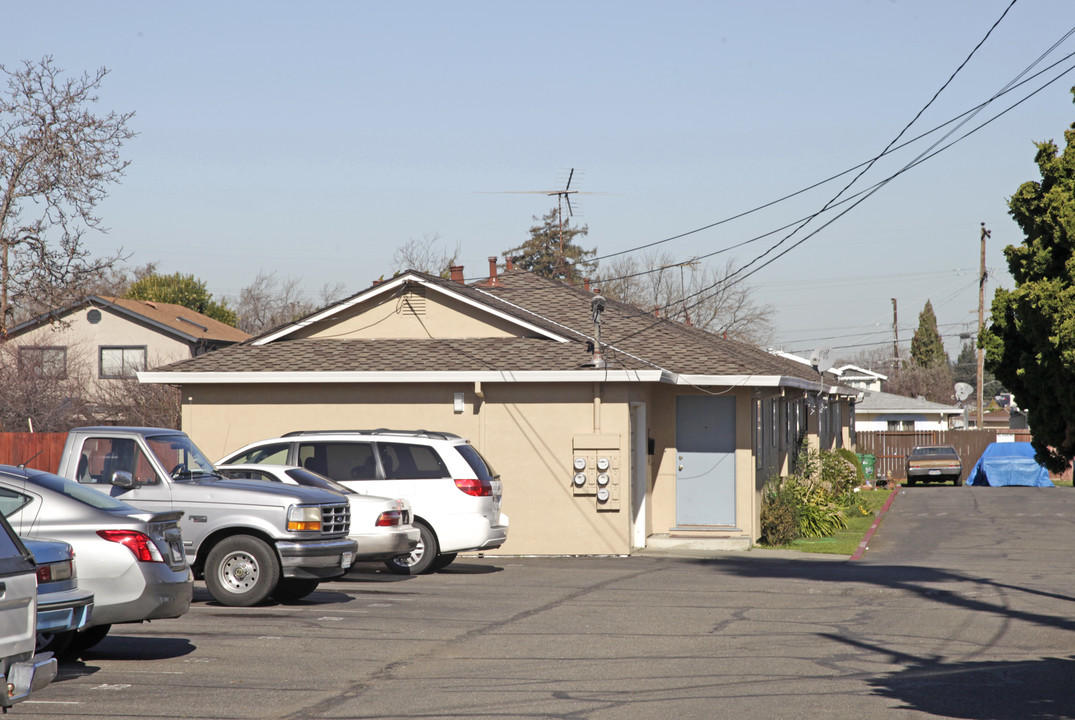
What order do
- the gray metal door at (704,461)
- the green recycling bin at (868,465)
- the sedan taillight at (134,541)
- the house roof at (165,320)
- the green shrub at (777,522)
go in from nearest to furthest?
the sedan taillight at (134,541) < the gray metal door at (704,461) < the green shrub at (777,522) < the green recycling bin at (868,465) < the house roof at (165,320)

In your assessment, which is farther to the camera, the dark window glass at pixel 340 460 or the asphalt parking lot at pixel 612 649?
the dark window glass at pixel 340 460

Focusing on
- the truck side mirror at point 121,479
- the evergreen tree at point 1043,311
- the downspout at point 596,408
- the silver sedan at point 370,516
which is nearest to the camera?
the evergreen tree at point 1043,311

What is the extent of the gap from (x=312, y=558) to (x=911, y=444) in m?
41.5

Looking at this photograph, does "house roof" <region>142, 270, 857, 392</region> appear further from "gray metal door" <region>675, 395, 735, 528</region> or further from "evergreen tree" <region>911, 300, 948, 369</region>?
"evergreen tree" <region>911, 300, 948, 369</region>

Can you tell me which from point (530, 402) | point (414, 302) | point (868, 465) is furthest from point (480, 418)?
point (868, 465)

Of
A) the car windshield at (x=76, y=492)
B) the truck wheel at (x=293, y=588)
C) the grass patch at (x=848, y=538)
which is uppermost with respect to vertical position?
the car windshield at (x=76, y=492)

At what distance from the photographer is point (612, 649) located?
36.0 feet

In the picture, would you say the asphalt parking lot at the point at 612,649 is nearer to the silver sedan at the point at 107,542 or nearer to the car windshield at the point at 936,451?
the silver sedan at the point at 107,542

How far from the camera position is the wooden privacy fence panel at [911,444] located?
49.9 meters

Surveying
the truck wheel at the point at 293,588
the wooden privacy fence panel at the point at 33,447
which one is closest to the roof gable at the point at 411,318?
the wooden privacy fence panel at the point at 33,447

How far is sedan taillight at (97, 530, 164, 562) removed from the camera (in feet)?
32.2

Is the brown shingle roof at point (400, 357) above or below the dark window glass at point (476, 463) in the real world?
above

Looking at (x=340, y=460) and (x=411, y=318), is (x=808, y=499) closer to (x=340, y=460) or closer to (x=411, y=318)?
(x=411, y=318)

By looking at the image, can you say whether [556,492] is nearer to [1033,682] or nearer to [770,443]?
[770,443]
